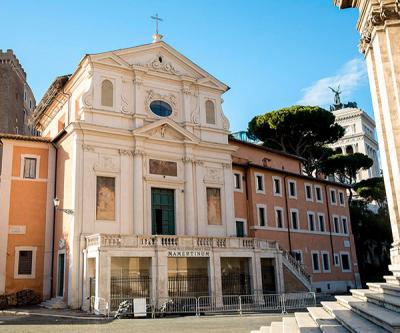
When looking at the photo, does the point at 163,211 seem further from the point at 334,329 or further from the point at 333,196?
the point at 333,196

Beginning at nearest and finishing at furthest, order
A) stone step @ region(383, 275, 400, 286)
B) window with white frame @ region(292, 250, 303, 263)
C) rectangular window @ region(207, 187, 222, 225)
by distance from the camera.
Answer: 1. stone step @ region(383, 275, 400, 286)
2. rectangular window @ region(207, 187, 222, 225)
3. window with white frame @ region(292, 250, 303, 263)

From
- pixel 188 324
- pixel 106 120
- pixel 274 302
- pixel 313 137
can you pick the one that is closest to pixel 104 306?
pixel 188 324

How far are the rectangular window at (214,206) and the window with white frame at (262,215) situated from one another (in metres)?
4.79

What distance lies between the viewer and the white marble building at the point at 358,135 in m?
82.9

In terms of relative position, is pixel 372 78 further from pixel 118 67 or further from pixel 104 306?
pixel 118 67

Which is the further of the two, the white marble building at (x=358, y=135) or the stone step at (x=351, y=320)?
the white marble building at (x=358, y=135)

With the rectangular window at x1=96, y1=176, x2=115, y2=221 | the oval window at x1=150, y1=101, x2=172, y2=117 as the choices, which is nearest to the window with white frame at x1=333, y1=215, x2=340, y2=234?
the oval window at x1=150, y1=101, x2=172, y2=117

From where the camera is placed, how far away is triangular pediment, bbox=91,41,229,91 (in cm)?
2728

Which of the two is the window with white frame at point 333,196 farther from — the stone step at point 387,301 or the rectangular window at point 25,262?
the stone step at point 387,301

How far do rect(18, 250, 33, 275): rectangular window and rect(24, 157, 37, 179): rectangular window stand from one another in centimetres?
454

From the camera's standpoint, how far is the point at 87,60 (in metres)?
26.5

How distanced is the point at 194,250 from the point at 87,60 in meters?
13.0

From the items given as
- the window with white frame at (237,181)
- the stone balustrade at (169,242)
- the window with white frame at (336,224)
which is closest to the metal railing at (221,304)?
the stone balustrade at (169,242)

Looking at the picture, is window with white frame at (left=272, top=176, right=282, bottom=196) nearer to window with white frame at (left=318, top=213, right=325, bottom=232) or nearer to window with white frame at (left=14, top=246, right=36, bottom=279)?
window with white frame at (left=318, top=213, right=325, bottom=232)
